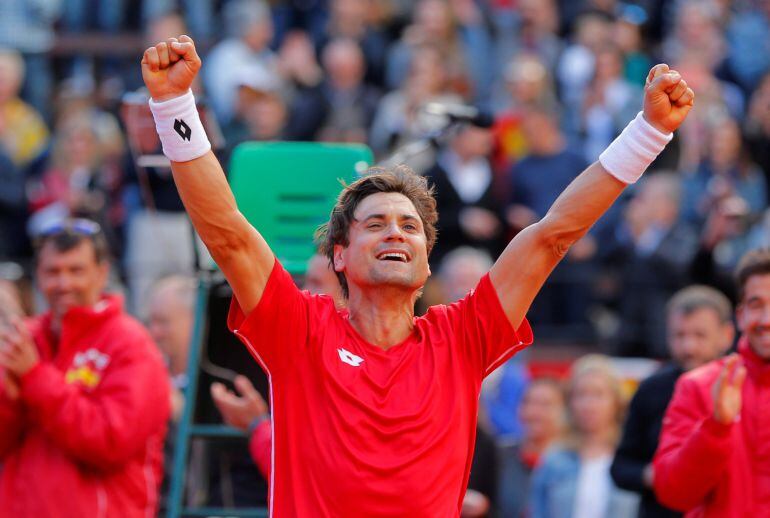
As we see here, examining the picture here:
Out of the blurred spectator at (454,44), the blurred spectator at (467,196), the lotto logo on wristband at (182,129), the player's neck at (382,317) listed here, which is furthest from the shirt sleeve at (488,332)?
Answer: the blurred spectator at (454,44)

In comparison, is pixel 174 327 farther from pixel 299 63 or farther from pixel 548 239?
pixel 299 63

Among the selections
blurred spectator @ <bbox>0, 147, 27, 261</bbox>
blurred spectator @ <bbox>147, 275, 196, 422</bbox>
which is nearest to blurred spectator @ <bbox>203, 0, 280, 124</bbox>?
blurred spectator @ <bbox>0, 147, 27, 261</bbox>

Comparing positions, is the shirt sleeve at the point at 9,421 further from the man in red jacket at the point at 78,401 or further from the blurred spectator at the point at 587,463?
the blurred spectator at the point at 587,463

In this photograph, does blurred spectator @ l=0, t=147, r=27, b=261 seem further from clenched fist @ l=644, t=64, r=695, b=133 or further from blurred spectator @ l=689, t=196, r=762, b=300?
clenched fist @ l=644, t=64, r=695, b=133

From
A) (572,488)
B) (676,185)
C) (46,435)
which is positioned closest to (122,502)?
(46,435)

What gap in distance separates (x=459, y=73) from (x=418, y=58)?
43 centimetres

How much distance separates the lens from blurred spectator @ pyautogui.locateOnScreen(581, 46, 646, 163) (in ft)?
40.2

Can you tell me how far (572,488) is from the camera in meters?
8.58

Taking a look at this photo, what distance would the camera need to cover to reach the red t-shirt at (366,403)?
183 inches

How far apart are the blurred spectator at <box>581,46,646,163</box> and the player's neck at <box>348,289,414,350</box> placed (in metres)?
7.43

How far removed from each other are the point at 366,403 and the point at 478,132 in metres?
6.89

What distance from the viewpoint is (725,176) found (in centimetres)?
1121

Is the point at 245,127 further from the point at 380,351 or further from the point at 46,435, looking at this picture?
the point at 380,351

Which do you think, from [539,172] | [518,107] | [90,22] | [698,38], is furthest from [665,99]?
[90,22]
